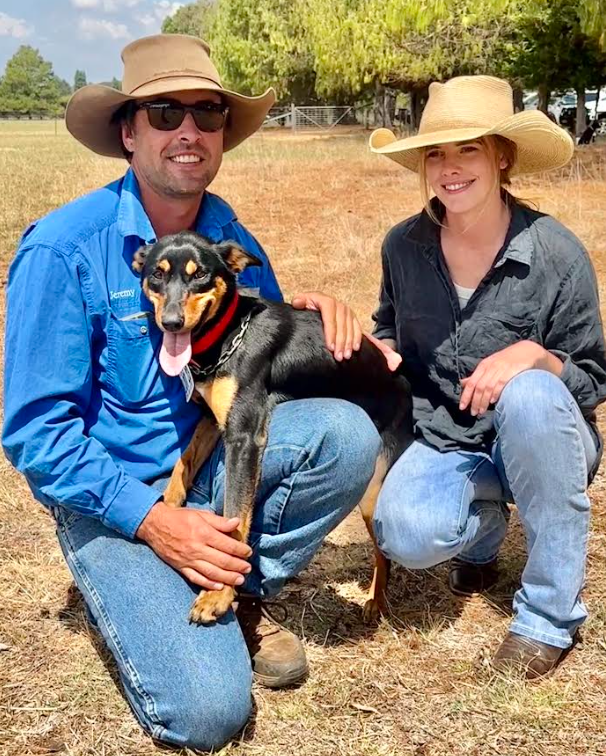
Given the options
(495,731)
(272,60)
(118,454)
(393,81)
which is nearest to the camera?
(495,731)

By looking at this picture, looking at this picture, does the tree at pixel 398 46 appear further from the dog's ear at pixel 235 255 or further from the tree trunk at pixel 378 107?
the dog's ear at pixel 235 255

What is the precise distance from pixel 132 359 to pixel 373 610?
1370 millimetres

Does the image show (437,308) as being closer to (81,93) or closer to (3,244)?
(81,93)

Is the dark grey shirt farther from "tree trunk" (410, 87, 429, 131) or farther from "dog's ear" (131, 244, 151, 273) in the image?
"tree trunk" (410, 87, 429, 131)

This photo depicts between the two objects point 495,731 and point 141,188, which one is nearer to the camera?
point 495,731

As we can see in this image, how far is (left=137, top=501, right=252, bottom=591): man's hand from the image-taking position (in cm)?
258

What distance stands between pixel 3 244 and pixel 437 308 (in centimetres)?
Result: 911

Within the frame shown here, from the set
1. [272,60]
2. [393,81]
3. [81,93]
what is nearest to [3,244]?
[81,93]

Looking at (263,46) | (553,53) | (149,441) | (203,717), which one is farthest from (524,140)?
(263,46)

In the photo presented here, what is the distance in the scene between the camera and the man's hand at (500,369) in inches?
107

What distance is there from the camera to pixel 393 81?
34812 mm

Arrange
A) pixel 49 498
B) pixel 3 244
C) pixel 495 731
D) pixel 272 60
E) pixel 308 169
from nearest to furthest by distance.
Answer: pixel 495 731 < pixel 49 498 < pixel 3 244 < pixel 308 169 < pixel 272 60

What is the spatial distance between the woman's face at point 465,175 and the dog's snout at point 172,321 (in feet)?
3.64

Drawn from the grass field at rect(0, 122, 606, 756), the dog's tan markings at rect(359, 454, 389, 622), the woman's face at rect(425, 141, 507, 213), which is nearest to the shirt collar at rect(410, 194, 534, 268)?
the woman's face at rect(425, 141, 507, 213)
